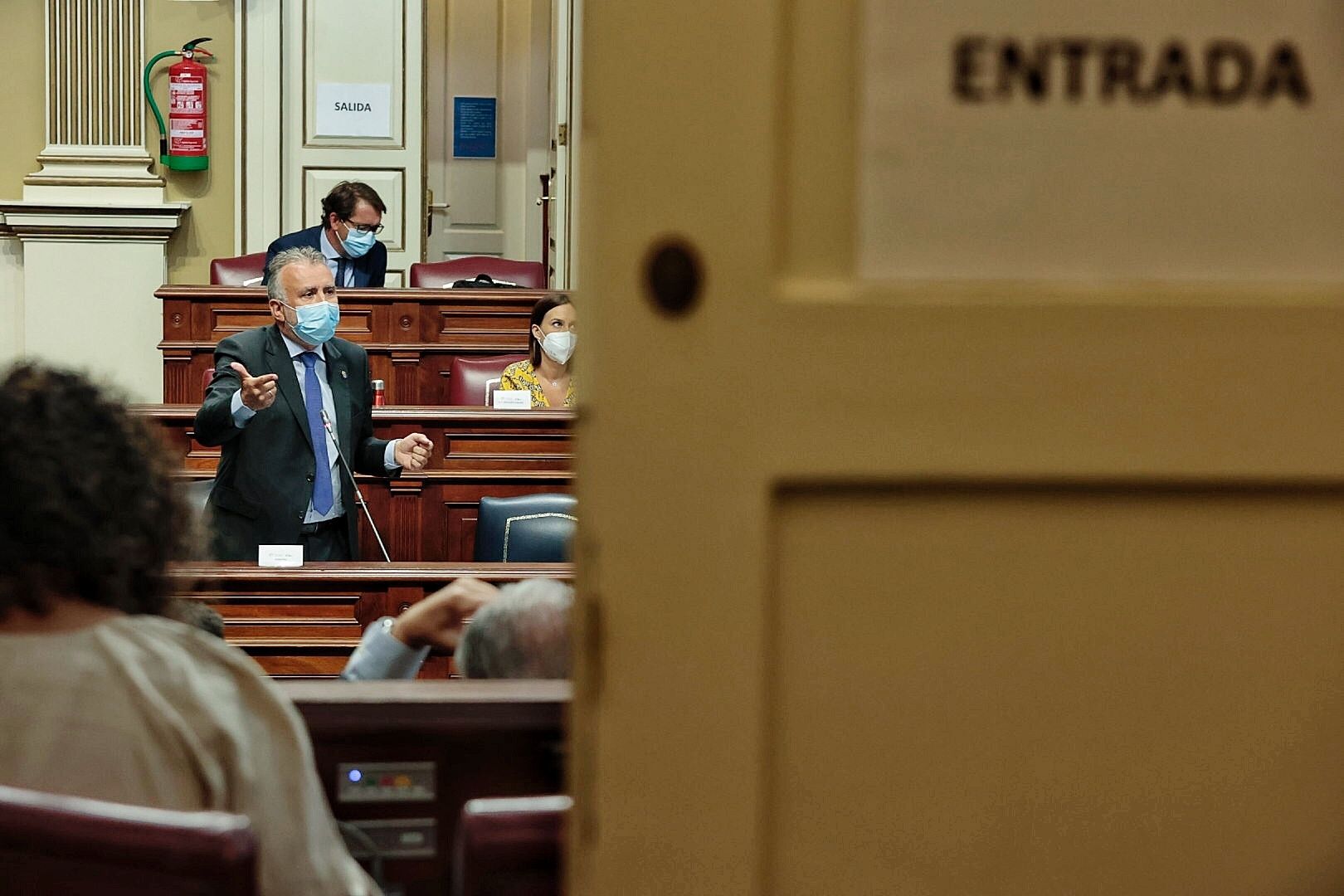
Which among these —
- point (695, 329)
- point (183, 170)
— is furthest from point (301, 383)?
point (183, 170)

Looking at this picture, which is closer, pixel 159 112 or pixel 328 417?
pixel 328 417

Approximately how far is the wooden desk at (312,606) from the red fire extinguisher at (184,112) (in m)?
5.76

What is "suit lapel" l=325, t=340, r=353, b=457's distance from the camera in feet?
13.6

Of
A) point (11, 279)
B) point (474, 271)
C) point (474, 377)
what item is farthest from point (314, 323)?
point (11, 279)

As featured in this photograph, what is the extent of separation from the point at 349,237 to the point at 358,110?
2111mm

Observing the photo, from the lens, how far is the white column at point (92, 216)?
823 cm

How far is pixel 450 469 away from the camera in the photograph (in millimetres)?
4414

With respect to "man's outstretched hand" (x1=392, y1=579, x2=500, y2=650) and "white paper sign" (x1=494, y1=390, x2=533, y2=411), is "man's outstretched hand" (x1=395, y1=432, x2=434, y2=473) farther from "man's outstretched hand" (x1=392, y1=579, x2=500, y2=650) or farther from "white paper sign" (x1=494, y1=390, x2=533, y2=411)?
"man's outstretched hand" (x1=392, y1=579, x2=500, y2=650)

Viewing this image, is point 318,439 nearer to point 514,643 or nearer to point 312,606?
point 312,606

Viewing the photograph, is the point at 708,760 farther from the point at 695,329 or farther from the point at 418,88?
the point at 418,88

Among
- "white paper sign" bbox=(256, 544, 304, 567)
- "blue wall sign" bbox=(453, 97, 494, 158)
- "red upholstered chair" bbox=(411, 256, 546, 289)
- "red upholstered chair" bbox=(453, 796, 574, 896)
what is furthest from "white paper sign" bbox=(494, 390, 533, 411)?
"blue wall sign" bbox=(453, 97, 494, 158)

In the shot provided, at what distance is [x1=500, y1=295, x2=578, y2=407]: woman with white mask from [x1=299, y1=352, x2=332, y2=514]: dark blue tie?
3.73ft

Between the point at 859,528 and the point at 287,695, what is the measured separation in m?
0.74

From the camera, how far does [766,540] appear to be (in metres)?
0.88
